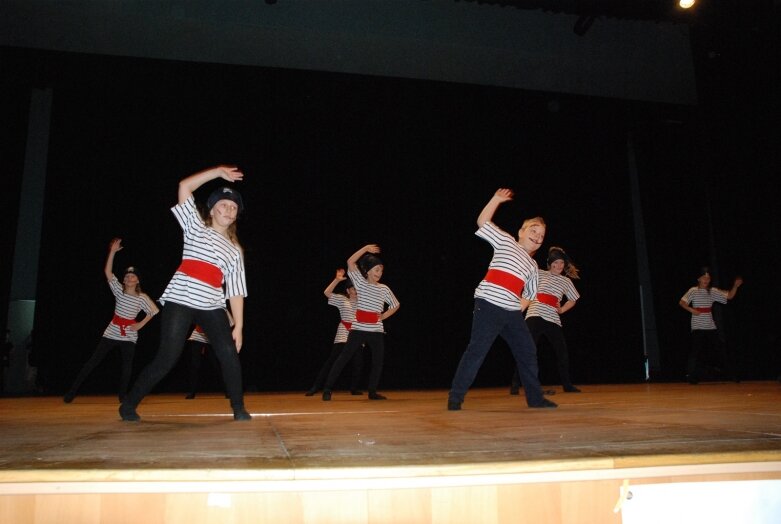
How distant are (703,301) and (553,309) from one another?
3.28 metres

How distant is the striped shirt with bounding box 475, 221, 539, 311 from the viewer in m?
4.24

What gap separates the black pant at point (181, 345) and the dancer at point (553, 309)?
389cm

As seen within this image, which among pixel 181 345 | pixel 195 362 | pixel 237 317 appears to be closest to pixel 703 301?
pixel 195 362

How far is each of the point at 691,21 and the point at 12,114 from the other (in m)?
9.90

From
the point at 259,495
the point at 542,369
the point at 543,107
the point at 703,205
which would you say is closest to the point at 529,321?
the point at 542,369

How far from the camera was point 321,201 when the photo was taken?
9211 millimetres

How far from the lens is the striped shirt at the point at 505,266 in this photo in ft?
13.9

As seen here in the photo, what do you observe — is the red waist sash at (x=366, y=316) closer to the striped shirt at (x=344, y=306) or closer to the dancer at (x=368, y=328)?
the dancer at (x=368, y=328)

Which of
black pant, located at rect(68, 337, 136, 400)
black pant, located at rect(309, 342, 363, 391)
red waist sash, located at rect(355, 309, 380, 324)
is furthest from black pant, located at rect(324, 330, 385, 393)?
black pant, located at rect(68, 337, 136, 400)

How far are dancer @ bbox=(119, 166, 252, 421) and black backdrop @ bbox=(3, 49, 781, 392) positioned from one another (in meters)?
5.29

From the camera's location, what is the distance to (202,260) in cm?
354

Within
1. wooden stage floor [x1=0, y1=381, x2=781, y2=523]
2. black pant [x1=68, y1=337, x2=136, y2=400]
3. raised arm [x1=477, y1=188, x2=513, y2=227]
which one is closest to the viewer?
wooden stage floor [x1=0, y1=381, x2=781, y2=523]

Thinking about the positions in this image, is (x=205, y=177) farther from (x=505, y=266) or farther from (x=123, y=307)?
(x=123, y=307)

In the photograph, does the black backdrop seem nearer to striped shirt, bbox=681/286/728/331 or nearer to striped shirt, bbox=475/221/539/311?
striped shirt, bbox=681/286/728/331
